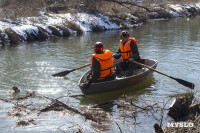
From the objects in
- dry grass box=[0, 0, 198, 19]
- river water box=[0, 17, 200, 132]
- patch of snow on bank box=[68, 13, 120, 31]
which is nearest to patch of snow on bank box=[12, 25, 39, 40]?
river water box=[0, 17, 200, 132]

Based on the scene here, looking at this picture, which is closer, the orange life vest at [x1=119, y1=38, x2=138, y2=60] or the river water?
the river water

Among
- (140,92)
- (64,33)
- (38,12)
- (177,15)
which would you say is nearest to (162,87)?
(140,92)

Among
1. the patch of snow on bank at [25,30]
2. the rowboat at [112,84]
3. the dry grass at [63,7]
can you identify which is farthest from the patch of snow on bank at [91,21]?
the rowboat at [112,84]

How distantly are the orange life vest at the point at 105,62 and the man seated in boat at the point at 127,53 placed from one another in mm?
1257

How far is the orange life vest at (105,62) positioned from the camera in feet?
26.6

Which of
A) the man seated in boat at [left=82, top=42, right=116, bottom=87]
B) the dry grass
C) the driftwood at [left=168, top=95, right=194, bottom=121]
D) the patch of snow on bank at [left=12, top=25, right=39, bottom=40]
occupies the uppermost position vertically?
the dry grass

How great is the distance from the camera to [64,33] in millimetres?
21125

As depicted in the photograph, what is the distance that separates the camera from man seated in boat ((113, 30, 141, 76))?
31.8 feet

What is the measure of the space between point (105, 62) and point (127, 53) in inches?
74.4

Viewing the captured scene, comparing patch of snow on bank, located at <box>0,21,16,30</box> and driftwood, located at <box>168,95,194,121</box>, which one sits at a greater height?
patch of snow on bank, located at <box>0,21,16,30</box>

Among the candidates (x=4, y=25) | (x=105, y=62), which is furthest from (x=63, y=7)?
(x=105, y=62)

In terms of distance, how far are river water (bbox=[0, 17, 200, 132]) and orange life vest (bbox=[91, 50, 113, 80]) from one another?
770 millimetres

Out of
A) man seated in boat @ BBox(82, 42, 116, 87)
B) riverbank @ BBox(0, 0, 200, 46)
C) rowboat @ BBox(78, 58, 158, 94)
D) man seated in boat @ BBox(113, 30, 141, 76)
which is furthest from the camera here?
riverbank @ BBox(0, 0, 200, 46)

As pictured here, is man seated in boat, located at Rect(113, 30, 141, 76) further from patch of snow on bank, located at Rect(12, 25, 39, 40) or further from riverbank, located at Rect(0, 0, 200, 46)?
patch of snow on bank, located at Rect(12, 25, 39, 40)
